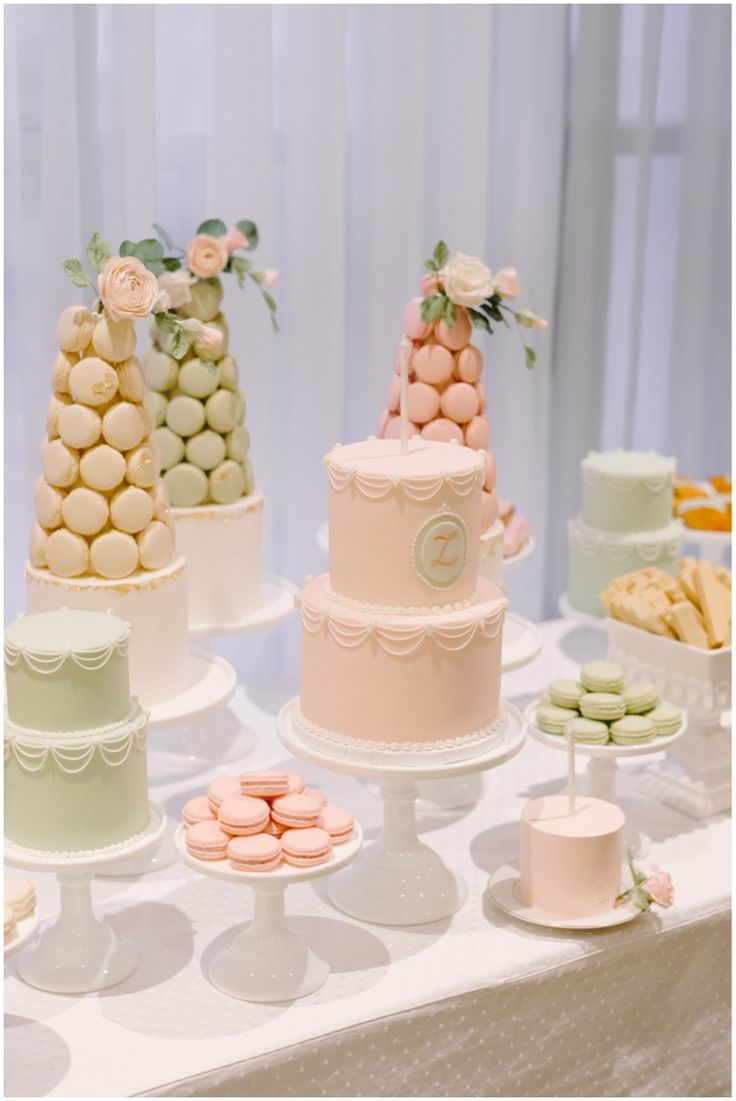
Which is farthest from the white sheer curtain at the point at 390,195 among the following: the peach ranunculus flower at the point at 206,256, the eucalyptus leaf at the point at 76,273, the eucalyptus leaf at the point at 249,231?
the eucalyptus leaf at the point at 76,273

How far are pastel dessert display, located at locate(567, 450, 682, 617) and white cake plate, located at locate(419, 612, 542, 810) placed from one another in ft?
1.24

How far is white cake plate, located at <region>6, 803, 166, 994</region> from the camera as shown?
1745 mm

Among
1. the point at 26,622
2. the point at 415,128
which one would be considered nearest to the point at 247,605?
the point at 26,622

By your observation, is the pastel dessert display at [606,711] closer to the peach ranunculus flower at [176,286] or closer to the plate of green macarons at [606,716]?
the plate of green macarons at [606,716]

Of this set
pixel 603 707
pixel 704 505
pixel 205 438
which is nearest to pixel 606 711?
→ pixel 603 707

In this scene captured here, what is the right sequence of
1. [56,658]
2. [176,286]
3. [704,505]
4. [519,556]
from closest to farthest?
[56,658] → [176,286] → [519,556] → [704,505]

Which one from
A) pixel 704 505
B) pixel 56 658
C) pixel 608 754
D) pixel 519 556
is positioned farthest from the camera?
pixel 704 505

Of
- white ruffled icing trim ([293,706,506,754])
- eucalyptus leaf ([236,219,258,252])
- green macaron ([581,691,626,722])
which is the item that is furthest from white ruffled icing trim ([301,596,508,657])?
eucalyptus leaf ([236,219,258,252])

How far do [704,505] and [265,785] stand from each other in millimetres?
1394

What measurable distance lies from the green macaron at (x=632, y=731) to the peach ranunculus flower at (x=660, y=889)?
212 mm

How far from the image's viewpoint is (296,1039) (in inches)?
65.5

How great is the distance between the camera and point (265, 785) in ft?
5.73

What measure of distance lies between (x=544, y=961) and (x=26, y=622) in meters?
0.78

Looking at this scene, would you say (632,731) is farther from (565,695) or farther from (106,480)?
(106,480)
